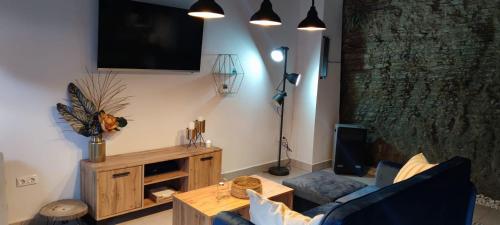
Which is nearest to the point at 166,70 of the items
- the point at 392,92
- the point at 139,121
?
the point at 139,121

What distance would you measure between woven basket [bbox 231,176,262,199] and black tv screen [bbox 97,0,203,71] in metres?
1.45

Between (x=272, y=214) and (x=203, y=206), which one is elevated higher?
(x=272, y=214)

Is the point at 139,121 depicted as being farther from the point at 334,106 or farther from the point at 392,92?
the point at 392,92

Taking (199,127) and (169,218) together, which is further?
(199,127)

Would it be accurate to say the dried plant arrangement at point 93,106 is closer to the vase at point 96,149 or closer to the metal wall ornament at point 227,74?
the vase at point 96,149

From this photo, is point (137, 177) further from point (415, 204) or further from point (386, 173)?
point (415, 204)

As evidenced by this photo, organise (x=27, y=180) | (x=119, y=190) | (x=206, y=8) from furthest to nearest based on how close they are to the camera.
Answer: (x=119, y=190)
(x=27, y=180)
(x=206, y=8)

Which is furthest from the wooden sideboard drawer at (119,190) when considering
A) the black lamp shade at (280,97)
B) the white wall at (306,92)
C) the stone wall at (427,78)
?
the stone wall at (427,78)

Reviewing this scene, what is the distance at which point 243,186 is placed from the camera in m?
2.84

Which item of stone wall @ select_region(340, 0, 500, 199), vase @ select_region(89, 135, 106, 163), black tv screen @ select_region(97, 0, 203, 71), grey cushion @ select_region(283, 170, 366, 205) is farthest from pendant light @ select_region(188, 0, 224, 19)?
stone wall @ select_region(340, 0, 500, 199)

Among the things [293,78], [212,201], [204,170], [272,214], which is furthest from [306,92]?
[272,214]

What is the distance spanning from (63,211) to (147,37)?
1632 millimetres

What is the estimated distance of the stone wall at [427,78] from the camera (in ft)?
13.1

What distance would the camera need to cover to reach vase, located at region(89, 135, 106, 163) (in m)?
3.24
